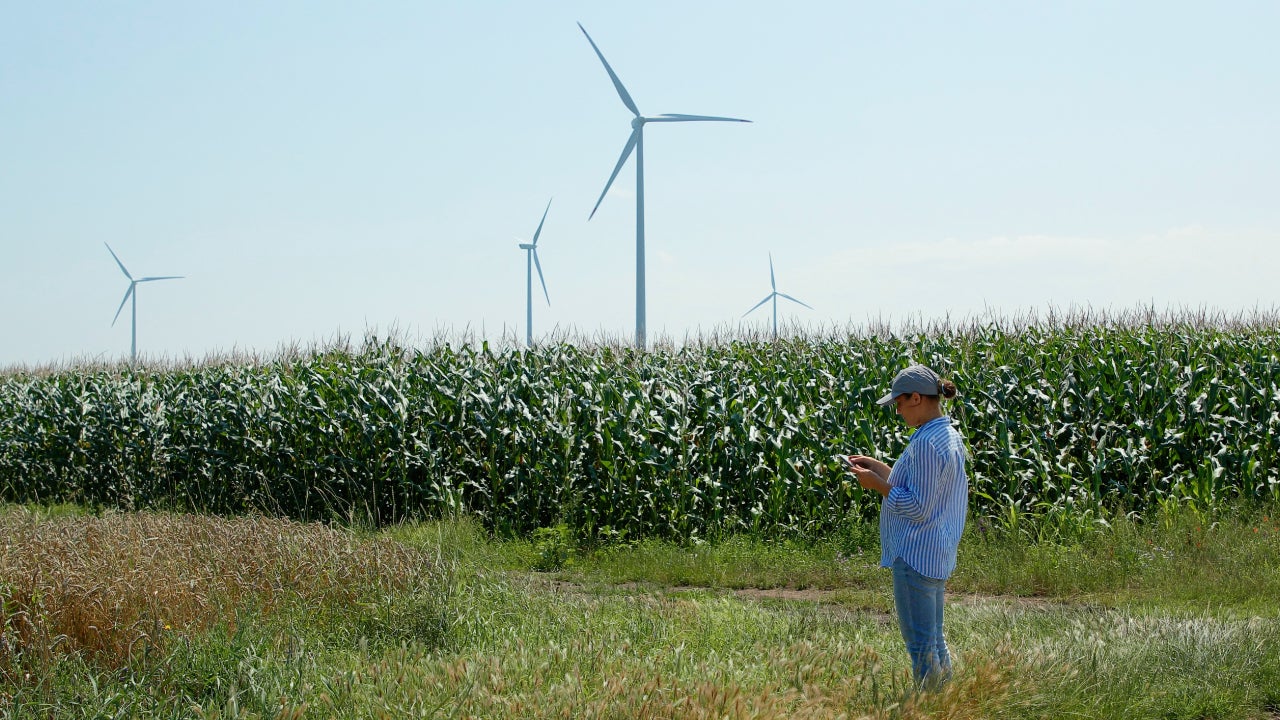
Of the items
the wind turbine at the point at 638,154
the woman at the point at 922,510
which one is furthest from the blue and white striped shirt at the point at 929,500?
the wind turbine at the point at 638,154

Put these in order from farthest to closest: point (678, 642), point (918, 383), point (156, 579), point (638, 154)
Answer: point (638, 154) < point (156, 579) < point (678, 642) < point (918, 383)

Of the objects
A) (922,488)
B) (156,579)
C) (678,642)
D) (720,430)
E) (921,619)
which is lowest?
(678,642)

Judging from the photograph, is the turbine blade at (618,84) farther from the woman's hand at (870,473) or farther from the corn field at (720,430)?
the woman's hand at (870,473)

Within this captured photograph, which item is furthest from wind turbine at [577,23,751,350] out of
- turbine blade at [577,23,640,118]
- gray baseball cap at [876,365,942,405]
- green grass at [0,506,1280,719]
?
gray baseball cap at [876,365,942,405]

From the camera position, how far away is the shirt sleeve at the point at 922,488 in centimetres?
538

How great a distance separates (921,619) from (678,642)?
6.45 feet

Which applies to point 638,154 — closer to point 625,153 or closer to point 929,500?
point 625,153

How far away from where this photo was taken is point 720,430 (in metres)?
13.4

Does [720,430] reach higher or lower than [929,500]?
lower

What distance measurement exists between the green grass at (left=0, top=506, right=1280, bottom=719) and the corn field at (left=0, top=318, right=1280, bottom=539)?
1.65 metres

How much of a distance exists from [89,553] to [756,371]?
8939 millimetres

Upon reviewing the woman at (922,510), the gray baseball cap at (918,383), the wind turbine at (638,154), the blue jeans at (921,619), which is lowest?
the blue jeans at (921,619)

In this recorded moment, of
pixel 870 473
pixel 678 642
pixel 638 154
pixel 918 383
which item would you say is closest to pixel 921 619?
pixel 870 473

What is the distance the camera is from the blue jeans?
5539 millimetres
